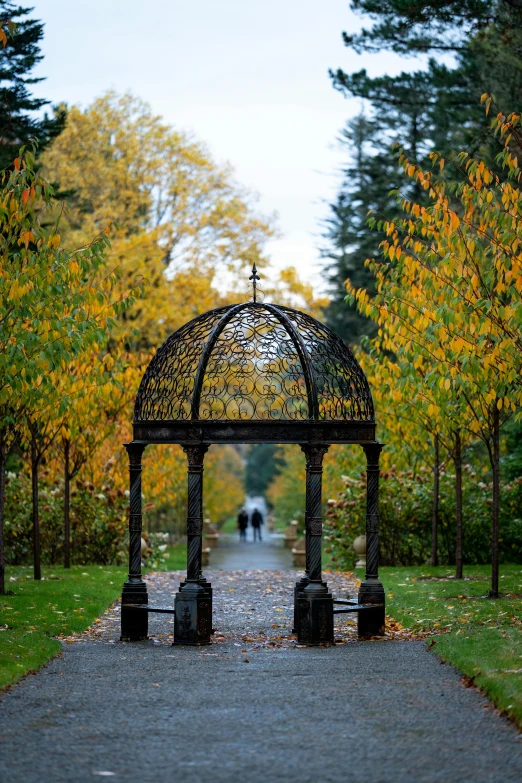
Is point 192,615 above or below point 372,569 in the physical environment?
below

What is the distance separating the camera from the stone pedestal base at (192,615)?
11695 millimetres

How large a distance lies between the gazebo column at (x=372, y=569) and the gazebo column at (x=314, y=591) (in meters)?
0.66

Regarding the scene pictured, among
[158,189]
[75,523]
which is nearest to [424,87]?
[158,189]

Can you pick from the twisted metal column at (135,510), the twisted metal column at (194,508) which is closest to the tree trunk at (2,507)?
the twisted metal column at (135,510)

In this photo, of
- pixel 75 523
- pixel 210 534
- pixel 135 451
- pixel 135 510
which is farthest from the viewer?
pixel 210 534

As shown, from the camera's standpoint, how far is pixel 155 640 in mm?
12328

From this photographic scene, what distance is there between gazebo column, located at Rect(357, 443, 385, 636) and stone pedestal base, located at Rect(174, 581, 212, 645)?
1776 millimetres

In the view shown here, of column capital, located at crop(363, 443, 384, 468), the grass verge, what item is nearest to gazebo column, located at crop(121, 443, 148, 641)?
the grass verge

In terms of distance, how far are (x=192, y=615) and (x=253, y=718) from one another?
3857 mm

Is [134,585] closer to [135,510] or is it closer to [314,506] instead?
[135,510]

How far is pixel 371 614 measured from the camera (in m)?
12.3

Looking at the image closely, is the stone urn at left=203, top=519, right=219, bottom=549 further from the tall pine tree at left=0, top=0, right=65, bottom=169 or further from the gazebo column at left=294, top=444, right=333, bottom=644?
the gazebo column at left=294, top=444, right=333, bottom=644

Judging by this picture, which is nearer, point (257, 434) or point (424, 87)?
point (257, 434)

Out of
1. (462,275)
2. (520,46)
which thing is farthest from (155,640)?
(520,46)
